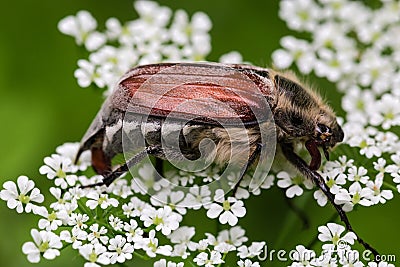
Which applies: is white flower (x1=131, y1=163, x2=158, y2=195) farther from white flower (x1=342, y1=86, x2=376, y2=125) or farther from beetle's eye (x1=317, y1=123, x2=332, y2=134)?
white flower (x1=342, y1=86, x2=376, y2=125)

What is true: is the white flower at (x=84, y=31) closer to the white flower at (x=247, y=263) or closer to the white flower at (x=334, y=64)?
the white flower at (x=334, y=64)

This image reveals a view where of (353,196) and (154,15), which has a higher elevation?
(154,15)

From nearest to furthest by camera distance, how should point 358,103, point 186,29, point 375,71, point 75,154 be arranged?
1. point 75,154
2. point 358,103
3. point 375,71
4. point 186,29

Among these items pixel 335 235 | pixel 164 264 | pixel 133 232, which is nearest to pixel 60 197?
pixel 133 232

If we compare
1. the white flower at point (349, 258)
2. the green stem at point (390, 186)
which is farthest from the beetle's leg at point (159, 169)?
the green stem at point (390, 186)

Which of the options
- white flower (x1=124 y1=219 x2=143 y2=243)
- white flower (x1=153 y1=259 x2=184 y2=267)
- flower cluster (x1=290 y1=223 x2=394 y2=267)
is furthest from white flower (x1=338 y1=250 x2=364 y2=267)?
white flower (x1=124 y1=219 x2=143 y2=243)

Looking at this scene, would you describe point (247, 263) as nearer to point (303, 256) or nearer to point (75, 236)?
point (303, 256)

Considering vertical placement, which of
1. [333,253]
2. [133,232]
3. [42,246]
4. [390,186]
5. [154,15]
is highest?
[154,15]

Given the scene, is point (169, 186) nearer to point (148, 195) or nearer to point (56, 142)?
point (148, 195)
